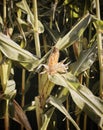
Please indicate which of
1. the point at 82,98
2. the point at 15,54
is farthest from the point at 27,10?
the point at 82,98

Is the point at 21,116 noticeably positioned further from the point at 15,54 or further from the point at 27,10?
the point at 27,10

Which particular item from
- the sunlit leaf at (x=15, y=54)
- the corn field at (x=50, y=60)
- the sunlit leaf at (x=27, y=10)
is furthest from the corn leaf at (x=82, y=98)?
the sunlit leaf at (x=27, y=10)

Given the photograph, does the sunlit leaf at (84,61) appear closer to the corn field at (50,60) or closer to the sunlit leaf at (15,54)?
the corn field at (50,60)

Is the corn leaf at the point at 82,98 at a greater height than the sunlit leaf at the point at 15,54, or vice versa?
the sunlit leaf at the point at 15,54

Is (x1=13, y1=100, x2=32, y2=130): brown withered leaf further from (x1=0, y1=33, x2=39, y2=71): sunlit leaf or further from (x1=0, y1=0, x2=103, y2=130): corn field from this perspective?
(x1=0, y1=33, x2=39, y2=71): sunlit leaf

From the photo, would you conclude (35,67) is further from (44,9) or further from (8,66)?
(44,9)
